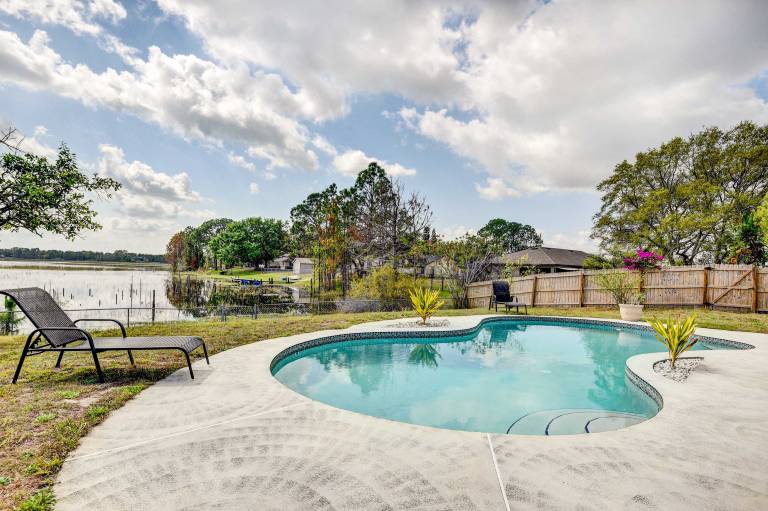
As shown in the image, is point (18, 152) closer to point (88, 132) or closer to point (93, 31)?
point (93, 31)

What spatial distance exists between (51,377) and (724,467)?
6.57m

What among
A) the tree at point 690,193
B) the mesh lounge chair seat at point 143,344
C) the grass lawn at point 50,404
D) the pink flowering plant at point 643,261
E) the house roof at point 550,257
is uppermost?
the tree at point 690,193

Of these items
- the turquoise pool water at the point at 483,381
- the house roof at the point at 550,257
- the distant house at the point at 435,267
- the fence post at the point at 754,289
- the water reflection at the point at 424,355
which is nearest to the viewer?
the turquoise pool water at the point at 483,381

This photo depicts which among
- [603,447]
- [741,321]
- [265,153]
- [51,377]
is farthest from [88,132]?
[741,321]

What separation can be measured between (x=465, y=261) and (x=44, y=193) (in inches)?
603

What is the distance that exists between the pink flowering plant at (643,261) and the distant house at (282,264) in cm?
6189

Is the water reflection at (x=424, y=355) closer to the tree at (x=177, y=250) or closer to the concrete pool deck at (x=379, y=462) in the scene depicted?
the concrete pool deck at (x=379, y=462)

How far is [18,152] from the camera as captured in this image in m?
6.99

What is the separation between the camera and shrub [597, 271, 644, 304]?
13.2 meters

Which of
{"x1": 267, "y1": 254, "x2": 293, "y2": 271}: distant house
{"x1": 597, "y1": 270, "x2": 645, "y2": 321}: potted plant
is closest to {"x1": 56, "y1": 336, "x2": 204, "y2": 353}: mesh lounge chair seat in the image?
{"x1": 597, "y1": 270, "x2": 645, "y2": 321}: potted plant

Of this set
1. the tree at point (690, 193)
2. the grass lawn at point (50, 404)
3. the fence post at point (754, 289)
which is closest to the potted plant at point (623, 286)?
the fence post at point (754, 289)

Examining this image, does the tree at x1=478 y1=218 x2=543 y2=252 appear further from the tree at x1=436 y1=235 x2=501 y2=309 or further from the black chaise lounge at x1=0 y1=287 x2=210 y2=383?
the black chaise lounge at x1=0 y1=287 x2=210 y2=383

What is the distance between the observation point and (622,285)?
43.2 ft

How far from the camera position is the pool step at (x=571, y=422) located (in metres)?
3.82
